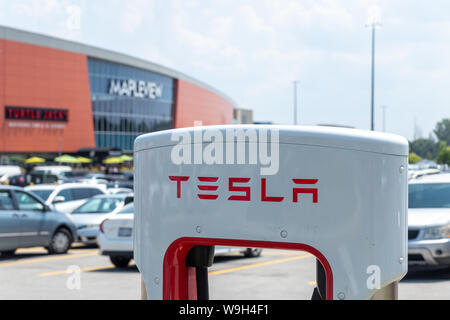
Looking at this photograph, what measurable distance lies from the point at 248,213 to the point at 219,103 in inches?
4065

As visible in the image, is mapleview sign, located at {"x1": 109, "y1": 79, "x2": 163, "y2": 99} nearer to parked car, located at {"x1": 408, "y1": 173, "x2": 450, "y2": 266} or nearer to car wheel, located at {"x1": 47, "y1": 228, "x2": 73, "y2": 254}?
car wheel, located at {"x1": 47, "y1": 228, "x2": 73, "y2": 254}

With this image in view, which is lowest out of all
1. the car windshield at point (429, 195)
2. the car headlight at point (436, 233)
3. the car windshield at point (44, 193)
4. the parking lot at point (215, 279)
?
the parking lot at point (215, 279)

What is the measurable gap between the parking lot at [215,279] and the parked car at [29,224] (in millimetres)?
479

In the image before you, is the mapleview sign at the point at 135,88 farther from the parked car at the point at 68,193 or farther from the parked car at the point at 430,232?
the parked car at the point at 430,232

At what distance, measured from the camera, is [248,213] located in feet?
8.86

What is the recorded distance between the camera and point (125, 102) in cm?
7650

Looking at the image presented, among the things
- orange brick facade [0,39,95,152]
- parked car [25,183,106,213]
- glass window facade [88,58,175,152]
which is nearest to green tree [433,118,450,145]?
glass window facade [88,58,175,152]

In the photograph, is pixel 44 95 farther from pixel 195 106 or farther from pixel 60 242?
pixel 60 242

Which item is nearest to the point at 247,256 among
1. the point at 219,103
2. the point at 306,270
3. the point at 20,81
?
the point at 306,270

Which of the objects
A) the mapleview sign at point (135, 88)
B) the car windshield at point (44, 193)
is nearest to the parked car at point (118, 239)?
the car windshield at point (44, 193)

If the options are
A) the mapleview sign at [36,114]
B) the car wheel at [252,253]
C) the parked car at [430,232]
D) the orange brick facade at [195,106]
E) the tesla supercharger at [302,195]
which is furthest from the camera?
the orange brick facade at [195,106]

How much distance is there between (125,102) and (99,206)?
5989 centimetres

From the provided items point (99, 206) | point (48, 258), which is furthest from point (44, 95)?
point (48, 258)

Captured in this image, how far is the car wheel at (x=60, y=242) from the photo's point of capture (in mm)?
15289
